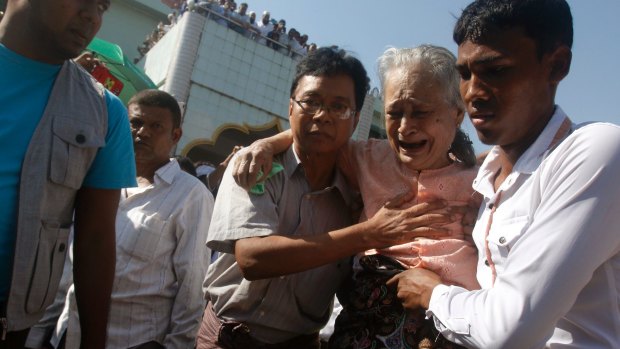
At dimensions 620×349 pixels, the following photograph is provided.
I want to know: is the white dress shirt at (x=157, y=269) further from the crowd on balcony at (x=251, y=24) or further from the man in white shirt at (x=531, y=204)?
the crowd on balcony at (x=251, y=24)

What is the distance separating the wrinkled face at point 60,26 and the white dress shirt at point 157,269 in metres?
1.47

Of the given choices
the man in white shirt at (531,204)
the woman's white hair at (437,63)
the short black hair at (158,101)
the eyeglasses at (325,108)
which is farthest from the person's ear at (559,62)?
the short black hair at (158,101)

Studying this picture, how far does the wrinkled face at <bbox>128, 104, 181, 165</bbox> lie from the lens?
3.72m

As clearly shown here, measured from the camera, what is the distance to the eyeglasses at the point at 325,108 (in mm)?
2455

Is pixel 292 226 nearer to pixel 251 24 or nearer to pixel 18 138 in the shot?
pixel 18 138

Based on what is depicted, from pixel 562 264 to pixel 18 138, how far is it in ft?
6.01

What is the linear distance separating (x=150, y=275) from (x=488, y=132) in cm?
233

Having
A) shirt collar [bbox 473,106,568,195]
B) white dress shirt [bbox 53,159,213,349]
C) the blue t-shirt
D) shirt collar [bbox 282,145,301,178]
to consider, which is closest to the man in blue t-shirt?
the blue t-shirt

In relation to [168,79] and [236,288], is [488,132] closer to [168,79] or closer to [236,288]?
[236,288]

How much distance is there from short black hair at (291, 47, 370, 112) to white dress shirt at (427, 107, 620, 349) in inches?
44.5

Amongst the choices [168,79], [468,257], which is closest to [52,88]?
[468,257]

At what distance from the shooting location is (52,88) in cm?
211

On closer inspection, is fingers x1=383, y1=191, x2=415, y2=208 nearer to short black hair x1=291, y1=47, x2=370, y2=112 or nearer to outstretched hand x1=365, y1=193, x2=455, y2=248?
outstretched hand x1=365, y1=193, x2=455, y2=248

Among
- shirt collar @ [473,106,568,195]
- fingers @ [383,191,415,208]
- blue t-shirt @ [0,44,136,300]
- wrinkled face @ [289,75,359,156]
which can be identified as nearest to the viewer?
shirt collar @ [473,106,568,195]
